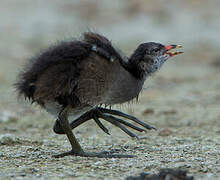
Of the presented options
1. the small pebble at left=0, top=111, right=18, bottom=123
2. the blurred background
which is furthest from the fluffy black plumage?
the small pebble at left=0, top=111, right=18, bottom=123

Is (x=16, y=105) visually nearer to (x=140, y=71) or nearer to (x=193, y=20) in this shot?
(x=140, y=71)

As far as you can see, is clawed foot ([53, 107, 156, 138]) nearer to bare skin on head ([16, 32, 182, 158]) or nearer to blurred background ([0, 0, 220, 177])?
bare skin on head ([16, 32, 182, 158])

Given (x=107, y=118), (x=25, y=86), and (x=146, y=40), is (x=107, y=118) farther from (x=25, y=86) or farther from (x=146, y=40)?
(x=146, y=40)

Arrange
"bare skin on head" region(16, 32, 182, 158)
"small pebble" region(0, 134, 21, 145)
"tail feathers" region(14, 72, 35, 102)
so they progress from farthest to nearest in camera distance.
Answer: "small pebble" region(0, 134, 21, 145) < "tail feathers" region(14, 72, 35, 102) < "bare skin on head" region(16, 32, 182, 158)

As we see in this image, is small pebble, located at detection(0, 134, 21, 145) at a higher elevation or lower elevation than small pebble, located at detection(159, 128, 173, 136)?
lower

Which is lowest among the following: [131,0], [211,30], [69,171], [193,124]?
[69,171]

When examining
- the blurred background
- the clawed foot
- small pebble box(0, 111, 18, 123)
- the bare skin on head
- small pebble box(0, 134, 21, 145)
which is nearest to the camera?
the bare skin on head

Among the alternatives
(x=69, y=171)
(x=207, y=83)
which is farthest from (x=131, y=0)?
(x=69, y=171)

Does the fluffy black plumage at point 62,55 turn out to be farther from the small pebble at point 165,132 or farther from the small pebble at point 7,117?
the small pebble at point 7,117
